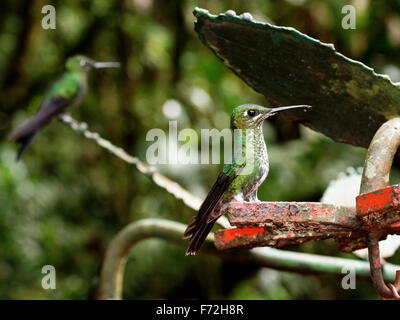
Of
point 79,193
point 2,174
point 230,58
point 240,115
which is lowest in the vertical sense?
point 240,115

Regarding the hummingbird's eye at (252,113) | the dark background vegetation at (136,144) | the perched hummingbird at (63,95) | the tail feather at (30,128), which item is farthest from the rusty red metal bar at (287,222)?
the dark background vegetation at (136,144)

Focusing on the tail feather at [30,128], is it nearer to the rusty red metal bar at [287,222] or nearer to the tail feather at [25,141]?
the tail feather at [25,141]

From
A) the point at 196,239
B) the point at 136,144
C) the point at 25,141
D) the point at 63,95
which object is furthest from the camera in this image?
the point at 136,144

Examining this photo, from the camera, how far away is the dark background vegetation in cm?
404

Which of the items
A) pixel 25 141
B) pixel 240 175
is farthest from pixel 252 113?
pixel 25 141

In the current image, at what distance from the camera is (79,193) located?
5.17 metres

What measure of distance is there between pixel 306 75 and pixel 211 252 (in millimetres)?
456

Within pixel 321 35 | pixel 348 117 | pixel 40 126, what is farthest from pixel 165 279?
pixel 348 117

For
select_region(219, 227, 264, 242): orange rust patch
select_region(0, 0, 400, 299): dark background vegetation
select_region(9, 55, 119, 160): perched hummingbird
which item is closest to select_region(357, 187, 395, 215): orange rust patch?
select_region(219, 227, 264, 242): orange rust patch

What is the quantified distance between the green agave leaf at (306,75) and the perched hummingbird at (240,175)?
0.20 feet

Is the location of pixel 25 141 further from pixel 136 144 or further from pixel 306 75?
pixel 136 144

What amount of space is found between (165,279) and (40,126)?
2.43 metres

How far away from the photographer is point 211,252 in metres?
1.32

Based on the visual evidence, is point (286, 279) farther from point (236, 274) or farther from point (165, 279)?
point (165, 279)
